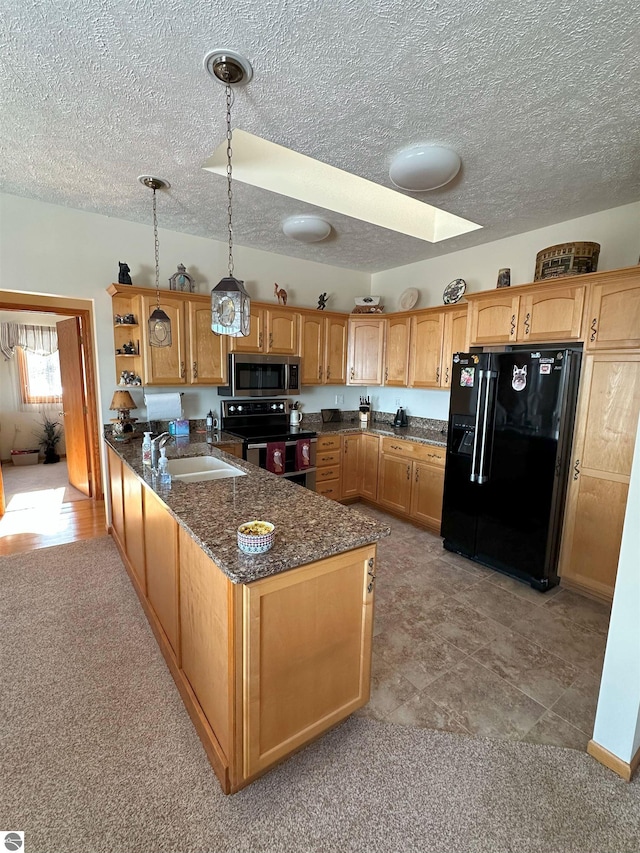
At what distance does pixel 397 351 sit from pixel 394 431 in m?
0.90

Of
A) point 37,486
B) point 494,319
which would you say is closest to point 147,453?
point 494,319

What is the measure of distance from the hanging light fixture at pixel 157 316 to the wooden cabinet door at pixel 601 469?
3.14m

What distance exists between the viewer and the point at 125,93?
5.71ft

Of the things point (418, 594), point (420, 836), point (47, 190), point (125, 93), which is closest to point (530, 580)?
point (418, 594)

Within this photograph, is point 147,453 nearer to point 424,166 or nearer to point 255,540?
point 255,540

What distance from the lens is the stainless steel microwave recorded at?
3.71 meters

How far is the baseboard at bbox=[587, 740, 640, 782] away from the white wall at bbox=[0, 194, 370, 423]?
369 centimetres

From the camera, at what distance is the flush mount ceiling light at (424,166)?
83.6 inches

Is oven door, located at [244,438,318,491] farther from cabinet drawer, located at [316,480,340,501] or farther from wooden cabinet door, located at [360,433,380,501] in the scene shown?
→ wooden cabinet door, located at [360,433,380,501]

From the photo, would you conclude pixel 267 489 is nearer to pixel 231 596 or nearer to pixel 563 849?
pixel 231 596

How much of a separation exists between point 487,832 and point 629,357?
260cm

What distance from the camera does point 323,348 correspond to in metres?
4.31

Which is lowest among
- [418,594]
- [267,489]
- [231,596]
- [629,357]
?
[418,594]

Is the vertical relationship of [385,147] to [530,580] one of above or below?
above
